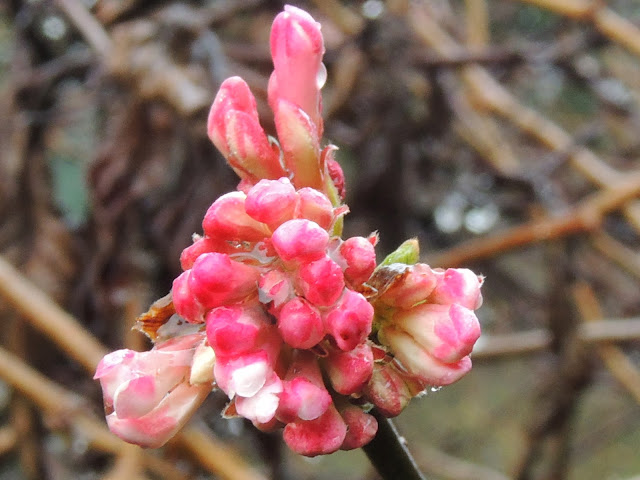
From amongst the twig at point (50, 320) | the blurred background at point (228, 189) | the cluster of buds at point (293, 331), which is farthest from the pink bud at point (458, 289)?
the twig at point (50, 320)

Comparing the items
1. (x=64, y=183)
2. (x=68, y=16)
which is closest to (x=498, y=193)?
(x=68, y=16)

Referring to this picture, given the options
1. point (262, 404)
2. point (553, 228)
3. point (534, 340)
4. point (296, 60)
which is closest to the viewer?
point (262, 404)

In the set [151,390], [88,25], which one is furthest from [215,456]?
[88,25]

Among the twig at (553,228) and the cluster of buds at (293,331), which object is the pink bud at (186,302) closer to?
the cluster of buds at (293,331)

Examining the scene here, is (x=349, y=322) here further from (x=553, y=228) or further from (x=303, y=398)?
(x=553, y=228)

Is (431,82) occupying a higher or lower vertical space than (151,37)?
lower

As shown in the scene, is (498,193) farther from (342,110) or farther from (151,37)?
(151,37)
